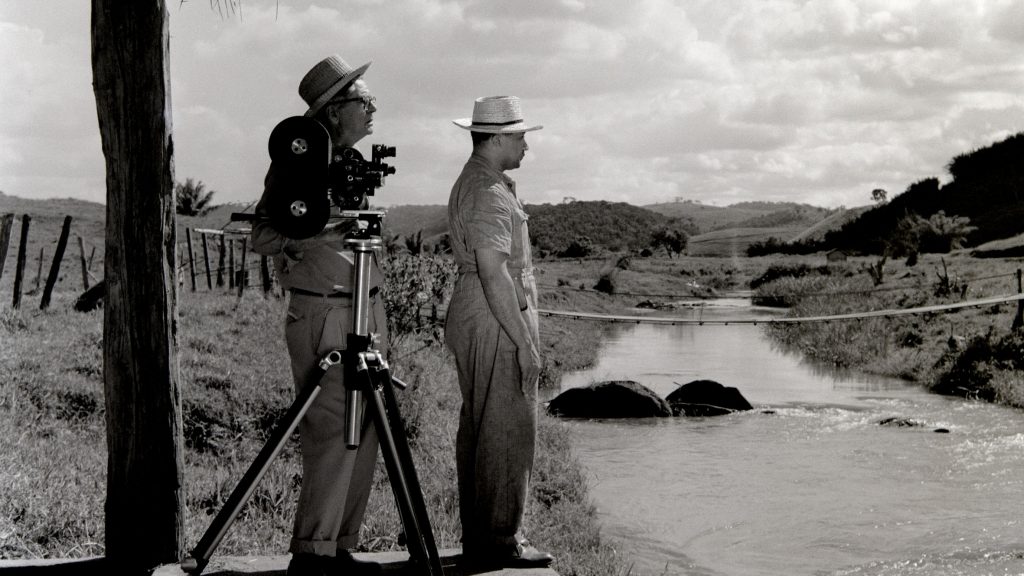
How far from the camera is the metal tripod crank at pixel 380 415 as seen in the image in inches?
137

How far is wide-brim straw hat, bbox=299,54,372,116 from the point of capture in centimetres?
373

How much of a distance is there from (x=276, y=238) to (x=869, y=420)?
16.2m

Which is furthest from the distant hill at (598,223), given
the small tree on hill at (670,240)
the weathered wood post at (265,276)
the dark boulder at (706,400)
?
the weathered wood post at (265,276)

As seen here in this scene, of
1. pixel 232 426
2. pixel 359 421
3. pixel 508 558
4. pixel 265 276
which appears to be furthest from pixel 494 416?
pixel 265 276

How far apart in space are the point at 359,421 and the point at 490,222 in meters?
0.87

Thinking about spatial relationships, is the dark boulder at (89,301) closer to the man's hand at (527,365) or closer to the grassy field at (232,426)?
the grassy field at (232,426)

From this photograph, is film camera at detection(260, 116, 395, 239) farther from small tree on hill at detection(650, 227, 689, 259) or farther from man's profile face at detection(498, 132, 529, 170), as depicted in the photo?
small tree on hill at detection(650, 227, 689, 259)

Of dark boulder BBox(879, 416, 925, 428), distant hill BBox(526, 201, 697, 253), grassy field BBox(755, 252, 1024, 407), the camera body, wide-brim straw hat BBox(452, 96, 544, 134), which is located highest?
distant hill BBox(526, 201, 697, 253)

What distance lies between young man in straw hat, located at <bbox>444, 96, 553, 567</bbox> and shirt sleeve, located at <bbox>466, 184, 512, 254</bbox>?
0.02 metres

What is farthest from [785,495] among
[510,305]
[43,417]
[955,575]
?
[510,305]

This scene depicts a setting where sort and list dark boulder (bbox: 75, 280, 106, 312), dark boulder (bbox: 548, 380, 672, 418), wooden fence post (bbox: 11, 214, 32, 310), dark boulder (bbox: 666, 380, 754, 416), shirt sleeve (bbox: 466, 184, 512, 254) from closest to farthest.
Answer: shirt sleeve (bbox: 466, 184, 512, 254), wooden fence post (bbox: 11, 214, 32, 310), dark boulder (bbox: 75, 280, 106, 312), dark boulder (bbox: 548, 380, 672, 418), dark boulder (bbox: 666, 380, 754, 416)

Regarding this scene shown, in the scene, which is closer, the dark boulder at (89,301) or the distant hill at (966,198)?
the dark boulder at (89,301)

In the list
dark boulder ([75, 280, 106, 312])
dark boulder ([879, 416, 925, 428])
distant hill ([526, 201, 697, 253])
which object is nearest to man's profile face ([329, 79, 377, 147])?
dark boulder ([75, 280, 106, 312])

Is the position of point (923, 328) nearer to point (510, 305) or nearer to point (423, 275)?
point (423, 275)
